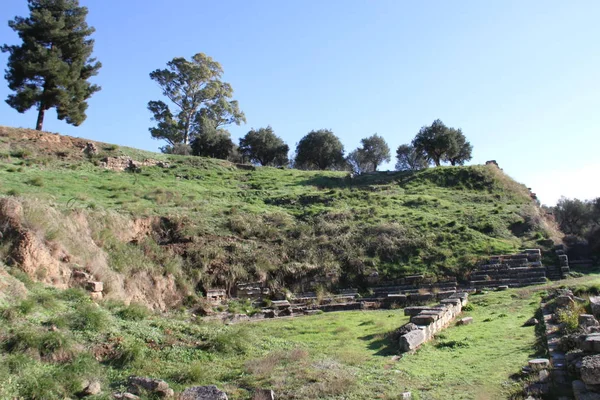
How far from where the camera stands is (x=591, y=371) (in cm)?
705

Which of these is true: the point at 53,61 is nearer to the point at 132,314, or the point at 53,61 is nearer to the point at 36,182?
the point at 36,182

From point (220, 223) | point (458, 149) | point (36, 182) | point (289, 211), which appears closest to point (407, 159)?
point (458, 149)

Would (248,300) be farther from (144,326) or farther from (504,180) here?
(504,180)

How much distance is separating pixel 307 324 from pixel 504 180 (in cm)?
2796

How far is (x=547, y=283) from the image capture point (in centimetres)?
2100

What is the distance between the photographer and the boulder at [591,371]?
A: 7.00 m

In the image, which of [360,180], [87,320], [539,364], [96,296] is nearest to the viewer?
[539,364]

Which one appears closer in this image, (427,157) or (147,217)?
(147,217)

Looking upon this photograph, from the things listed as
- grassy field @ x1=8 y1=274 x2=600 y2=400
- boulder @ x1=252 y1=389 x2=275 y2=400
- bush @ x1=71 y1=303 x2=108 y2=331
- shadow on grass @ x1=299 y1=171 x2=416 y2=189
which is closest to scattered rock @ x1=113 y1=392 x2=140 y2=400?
grassy field @ x1=8 y1=274 x2=600 y2=400

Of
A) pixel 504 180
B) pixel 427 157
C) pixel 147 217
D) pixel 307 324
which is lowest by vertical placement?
pixel 307 324

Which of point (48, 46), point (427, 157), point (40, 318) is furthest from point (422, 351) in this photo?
point (427, 157)

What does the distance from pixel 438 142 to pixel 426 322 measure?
35.2 meters

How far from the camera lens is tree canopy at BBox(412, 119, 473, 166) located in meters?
45.8

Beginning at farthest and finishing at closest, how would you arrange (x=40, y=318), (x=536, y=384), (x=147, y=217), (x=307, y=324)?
(x=147, y=217) → (x=307, y=324) → (x=40, y=318) → (x=536, y=384)
